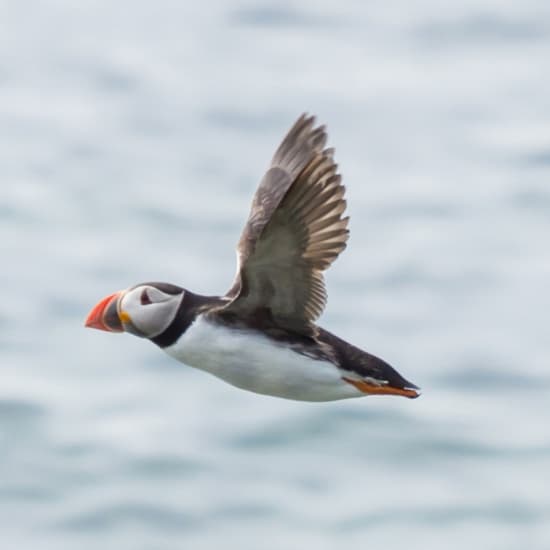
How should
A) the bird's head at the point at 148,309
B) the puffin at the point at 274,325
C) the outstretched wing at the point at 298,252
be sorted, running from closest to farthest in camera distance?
the outstretched wing at the point at 298,252
the puffin at the point at 274,325
the bird's head at the point at 148,309

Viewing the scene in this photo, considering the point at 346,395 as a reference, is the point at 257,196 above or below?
above

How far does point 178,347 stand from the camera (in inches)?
364

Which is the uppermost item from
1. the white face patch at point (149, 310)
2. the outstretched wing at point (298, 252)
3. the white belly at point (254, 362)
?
the outstretched wing at point (298, 252)

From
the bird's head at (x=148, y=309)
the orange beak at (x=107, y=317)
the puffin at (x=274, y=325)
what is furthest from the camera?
the orange beak at (x=107, y=317)

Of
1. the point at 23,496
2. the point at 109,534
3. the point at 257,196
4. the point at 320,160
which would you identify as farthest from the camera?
the point at 23,496

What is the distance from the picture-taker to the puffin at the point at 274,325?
30.0 feet

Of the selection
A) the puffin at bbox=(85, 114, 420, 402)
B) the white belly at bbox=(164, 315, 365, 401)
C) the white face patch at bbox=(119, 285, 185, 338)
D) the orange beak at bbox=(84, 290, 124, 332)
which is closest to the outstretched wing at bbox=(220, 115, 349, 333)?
the puffin at bbox=(85, 114, 420, 402)

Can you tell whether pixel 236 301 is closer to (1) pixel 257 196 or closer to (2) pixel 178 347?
(2) pixel 178 347

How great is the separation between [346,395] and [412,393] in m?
0.29

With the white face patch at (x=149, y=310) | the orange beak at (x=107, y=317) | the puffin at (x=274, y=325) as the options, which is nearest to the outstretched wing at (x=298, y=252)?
the puffin at (x=274, y=325)

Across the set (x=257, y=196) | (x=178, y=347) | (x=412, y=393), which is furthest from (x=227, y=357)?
(x=257, y=196)

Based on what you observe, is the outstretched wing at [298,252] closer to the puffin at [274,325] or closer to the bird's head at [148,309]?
the puffin at [274,325]

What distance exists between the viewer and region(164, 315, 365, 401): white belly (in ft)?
30.2

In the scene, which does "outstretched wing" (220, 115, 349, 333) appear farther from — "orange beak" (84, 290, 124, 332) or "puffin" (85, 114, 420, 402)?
"orange beak" (84, 290, 124, 332)
